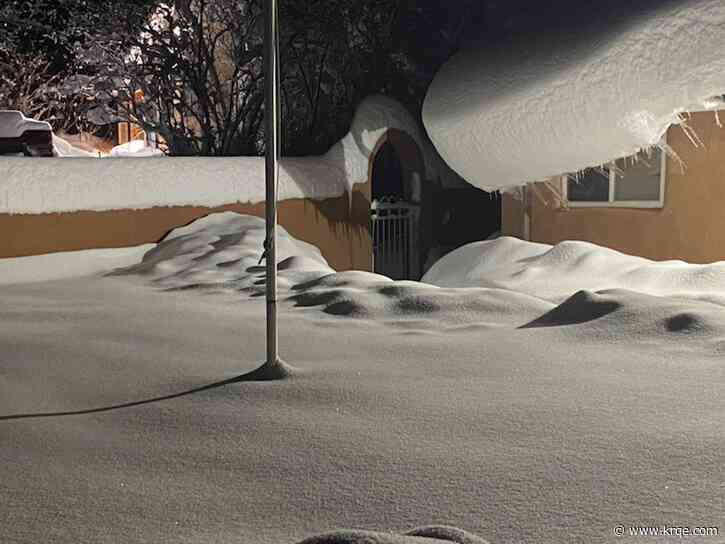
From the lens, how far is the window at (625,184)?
36.1 ft

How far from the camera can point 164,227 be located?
32.4ft

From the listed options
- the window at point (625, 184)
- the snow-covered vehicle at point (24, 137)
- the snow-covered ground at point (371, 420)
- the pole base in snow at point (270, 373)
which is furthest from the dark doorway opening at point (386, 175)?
the pole base in snow at point (270, 373)

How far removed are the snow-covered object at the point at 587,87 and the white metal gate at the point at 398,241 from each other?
4072mm

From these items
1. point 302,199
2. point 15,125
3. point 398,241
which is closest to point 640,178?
point 398,241

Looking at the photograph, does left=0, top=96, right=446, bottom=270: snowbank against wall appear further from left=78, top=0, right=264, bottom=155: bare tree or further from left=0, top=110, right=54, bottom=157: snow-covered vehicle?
left=0, top=110, right=54, bottom=157: snow-covered vehicle

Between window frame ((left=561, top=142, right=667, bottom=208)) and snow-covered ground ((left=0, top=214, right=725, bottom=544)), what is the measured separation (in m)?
6.16

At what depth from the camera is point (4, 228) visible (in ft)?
27.9

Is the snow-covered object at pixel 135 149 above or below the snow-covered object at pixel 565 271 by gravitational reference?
above

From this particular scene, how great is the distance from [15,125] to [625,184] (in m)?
9.65

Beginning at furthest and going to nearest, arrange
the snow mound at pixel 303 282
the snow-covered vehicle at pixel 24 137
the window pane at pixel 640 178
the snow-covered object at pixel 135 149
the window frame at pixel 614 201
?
the snow-covered object at pixel 135 149 → the snow-covered vehicle at pixel 24 137 → the window pane at pixel 640 178 → the window frame at pixel 614 201 → the snow mound at pixel 303 282

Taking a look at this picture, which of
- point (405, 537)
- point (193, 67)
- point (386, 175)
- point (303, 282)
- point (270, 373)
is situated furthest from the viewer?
point (386, 175)

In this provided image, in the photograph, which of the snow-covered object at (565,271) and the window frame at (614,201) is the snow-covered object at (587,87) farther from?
the window frame at (614,201)

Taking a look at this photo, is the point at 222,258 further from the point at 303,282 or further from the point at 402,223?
the point at 402,223

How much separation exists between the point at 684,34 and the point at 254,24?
8.61 meters
